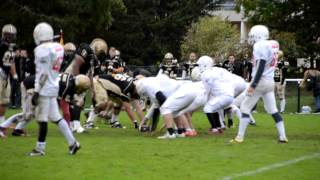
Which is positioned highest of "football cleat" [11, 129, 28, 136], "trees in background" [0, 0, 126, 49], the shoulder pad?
"trees in background" [0, 0, 126, 49]

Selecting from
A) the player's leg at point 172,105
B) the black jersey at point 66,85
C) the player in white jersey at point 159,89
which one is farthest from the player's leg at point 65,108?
the player's leg at point 172,105

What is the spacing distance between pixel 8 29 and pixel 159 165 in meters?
5.29

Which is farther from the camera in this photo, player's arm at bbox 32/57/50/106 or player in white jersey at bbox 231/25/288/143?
player in white jersey at bbox 231/25/288/143

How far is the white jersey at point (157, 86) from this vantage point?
15156 mm

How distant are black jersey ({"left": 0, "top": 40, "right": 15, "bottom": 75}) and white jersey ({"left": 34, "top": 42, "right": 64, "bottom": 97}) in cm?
364

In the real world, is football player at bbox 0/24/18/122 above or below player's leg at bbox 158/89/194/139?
above

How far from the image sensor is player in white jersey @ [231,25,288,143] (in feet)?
45.1

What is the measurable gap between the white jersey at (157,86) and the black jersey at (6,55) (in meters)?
2.78

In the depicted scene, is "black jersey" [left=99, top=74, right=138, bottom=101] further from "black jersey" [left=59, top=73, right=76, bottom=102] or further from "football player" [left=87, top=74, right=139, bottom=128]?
"black jersey" [left=59, top=73, right=76, bottom=102]

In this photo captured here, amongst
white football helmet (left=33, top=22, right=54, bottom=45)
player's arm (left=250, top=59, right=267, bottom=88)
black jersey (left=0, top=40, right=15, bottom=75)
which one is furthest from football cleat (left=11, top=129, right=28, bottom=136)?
player's arm (left=250, top=59, right=267, bottom=88)

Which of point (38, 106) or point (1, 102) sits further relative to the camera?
point (1, 102)

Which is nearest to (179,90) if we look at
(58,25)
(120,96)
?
(120,96)

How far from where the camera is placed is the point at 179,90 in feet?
50.0

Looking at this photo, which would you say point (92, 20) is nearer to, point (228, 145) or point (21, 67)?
point (21, 67)
